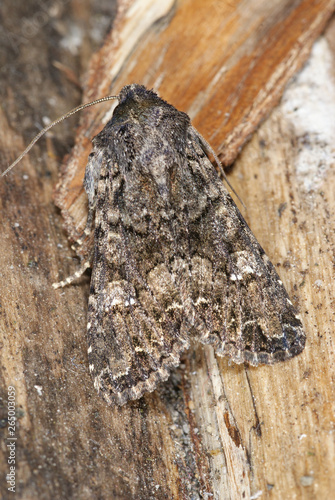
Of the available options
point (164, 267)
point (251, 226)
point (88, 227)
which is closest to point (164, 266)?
point (164, 267)

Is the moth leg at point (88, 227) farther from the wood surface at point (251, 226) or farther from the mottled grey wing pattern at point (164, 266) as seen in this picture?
the mottled grey wing pattern at point (164, 266)

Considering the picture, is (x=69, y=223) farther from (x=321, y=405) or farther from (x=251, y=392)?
(x=321, y=405)

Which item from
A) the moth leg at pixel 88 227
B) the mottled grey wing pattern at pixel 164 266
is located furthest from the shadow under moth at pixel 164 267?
the moth leg at pixel 88 227

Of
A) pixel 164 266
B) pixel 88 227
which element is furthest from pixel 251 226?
pixel 88 227

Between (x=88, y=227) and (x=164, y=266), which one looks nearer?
(x=164, y=266)

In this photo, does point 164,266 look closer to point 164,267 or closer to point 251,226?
point 164,267

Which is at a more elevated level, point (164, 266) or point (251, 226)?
point (251, 226)
